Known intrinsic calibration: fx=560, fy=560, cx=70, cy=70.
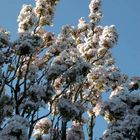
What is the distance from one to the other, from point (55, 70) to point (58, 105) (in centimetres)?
146

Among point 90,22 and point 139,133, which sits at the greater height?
point 90,22

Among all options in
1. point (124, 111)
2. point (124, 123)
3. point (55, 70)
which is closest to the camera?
point (124, 123)

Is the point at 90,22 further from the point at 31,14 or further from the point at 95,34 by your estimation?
the point at 31,14

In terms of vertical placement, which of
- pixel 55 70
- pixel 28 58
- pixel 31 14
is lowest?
pixel 55 70

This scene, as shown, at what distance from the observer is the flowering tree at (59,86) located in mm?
20633

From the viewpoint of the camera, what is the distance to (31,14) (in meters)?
25.1

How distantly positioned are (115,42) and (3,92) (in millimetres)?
5820

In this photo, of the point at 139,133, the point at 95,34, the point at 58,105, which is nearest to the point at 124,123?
the point at 139,133

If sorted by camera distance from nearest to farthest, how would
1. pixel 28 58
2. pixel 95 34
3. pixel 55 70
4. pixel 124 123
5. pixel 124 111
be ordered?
pixel 124 123, pixel 124 111, pixel 55 70, pixel 28 58, pixel 95 34

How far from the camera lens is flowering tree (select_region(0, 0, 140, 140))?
67.7ft

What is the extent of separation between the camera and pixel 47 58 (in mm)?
25266

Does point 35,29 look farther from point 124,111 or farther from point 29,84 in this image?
point 124,111

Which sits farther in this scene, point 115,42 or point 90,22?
point 90,22

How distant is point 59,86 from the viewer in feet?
82.6
